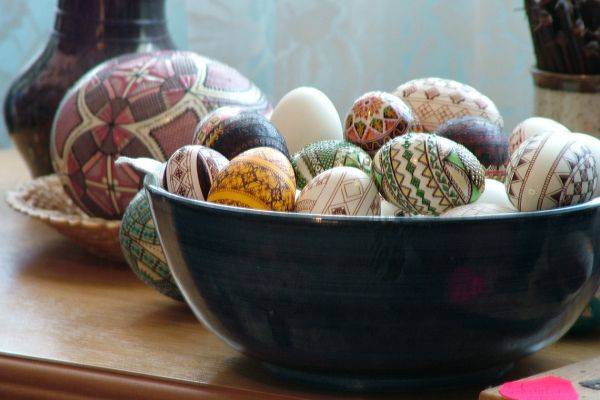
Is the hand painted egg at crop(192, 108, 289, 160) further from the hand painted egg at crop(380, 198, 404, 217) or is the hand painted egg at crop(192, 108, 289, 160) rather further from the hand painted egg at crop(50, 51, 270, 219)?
the hand painted egg at crop(50, 51, 270, 219)

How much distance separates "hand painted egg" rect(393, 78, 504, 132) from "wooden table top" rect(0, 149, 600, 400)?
0.15m

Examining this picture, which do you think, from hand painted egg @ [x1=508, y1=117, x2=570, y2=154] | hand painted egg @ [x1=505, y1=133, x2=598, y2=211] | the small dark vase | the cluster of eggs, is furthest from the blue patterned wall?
hand painted egg @ [x1=505, y1=133, x2=598, y2=211]

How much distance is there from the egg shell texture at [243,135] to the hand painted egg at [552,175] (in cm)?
14

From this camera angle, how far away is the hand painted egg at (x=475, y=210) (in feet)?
1.40

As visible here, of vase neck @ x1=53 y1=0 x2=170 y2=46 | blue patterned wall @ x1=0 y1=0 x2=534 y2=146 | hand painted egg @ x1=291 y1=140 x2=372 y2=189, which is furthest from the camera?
blue patterned wall @ x1=0 y1=0 x2=534 y2=146

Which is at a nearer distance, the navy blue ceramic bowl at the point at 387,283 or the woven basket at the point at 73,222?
the navy blue ceramic bowl at the point at 387,283

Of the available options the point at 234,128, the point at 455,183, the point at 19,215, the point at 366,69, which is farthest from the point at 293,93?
the point at 366,69

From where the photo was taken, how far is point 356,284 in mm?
406

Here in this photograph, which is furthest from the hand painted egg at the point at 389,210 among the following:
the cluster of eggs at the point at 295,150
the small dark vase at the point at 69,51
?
the small dark vase at the point at 69,51

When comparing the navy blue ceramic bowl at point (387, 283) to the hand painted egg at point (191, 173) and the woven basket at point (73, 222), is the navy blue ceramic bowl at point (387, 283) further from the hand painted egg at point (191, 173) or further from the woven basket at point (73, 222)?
the woven basket at point (73, 222)

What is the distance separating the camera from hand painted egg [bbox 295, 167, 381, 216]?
44 cm

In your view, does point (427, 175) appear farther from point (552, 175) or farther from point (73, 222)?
point (73, 222)

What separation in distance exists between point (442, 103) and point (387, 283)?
0.72 feet

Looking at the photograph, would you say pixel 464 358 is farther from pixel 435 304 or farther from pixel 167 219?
pixel 167 219
